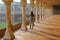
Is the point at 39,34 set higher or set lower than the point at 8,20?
lower

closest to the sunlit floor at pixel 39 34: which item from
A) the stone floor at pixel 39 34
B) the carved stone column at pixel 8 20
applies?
the stone floor at pixel 39 34

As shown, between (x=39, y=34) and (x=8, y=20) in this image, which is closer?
(x=8, y=20)

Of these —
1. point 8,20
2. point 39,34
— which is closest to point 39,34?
point 39,34

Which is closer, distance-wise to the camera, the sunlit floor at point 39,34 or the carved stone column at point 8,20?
the carved stone column at point 8,20

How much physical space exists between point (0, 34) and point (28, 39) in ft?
4.26

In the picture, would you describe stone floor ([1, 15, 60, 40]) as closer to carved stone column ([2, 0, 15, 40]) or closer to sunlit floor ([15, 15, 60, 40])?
sunlit floor ([15, 15, 60, 40])

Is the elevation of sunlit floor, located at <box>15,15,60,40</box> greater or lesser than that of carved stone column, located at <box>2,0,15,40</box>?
lesser

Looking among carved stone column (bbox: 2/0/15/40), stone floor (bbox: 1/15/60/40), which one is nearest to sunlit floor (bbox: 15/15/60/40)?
stone floor (bbox: 1/15/60/40)

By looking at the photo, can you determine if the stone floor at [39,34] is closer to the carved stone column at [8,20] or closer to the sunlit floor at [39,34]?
the sunlit floor at [39,34]

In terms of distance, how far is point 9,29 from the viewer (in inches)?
178

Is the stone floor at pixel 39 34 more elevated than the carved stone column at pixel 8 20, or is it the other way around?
the carved stone column at pixel 8 20

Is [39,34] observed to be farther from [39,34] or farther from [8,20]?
[8,20]

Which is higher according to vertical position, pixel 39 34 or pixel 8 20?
pixel 8 20

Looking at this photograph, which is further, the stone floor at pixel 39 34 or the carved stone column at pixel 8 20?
the stone floor at pixel 39 34
